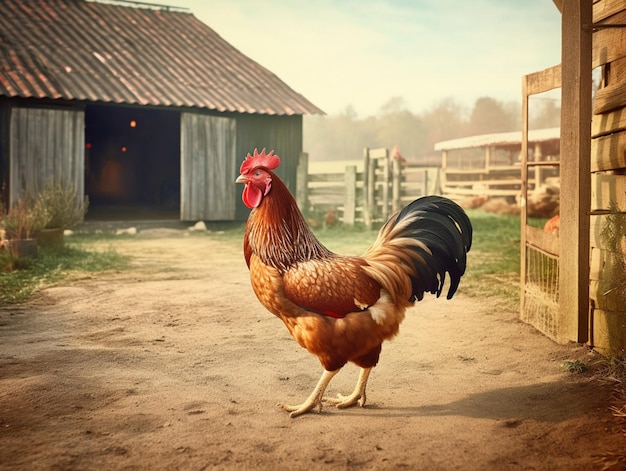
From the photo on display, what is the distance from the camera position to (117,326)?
661 cm

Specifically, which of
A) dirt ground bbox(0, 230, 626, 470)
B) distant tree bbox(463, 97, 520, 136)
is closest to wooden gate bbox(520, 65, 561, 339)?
dirt ground bbox(0, 230, 626, 470)

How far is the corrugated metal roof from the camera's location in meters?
15.5

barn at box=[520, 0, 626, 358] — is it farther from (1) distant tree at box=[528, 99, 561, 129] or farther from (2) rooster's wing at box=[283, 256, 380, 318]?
(1) distant tree at box=[528, 99, 561, 129]

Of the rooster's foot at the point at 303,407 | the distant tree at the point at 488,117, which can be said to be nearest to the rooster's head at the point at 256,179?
the rooster's foot at the point at 303,407

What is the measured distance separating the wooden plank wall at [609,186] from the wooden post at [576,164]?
15cm

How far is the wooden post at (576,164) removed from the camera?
5207mm

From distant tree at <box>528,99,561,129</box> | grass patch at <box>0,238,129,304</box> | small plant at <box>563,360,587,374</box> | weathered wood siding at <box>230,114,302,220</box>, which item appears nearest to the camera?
small plant at <box>563,360,587,374</box>

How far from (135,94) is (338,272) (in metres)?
13.4

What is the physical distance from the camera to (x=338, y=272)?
3.93 metres

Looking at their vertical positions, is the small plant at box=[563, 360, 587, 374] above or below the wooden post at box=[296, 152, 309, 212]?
below

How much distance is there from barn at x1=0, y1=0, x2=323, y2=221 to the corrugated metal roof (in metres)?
0.03

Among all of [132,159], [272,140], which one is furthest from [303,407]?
[132,159]

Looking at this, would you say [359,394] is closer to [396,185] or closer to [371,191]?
[371,191]

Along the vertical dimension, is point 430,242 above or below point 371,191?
below
